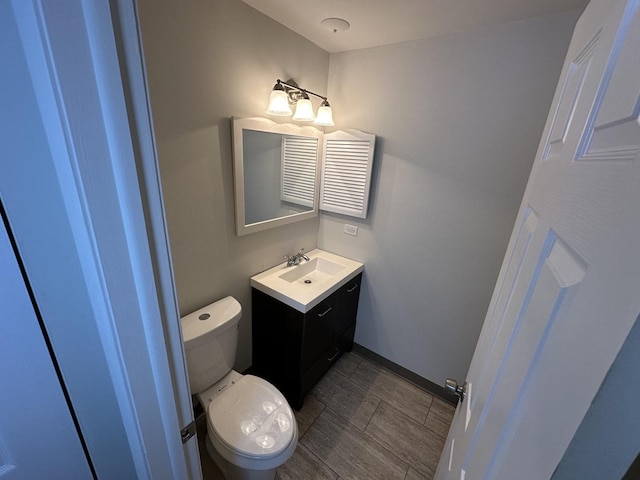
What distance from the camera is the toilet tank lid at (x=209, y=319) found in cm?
124

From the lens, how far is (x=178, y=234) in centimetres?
125

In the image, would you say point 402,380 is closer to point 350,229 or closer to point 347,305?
point 347,305

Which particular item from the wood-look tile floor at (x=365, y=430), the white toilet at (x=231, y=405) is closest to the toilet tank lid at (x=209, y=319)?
the white toilet at (x=231, y=405)

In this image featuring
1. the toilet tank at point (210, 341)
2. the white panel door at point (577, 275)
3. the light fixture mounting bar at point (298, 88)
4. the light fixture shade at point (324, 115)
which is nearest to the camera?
Result: the white panel door at point (577, 275)

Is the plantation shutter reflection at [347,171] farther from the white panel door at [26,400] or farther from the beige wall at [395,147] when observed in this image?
the white panel door at [26,400]

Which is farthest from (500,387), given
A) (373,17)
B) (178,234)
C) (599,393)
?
(373,17)

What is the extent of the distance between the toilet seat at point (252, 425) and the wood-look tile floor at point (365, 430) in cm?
43

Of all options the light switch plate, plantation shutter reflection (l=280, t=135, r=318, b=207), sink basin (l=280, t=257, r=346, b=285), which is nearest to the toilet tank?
sink basin (l=280, t=257, r=346, b=285)

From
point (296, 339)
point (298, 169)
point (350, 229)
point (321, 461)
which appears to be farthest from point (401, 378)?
point (298, 169)

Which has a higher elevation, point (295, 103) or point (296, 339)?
point (295, 103)

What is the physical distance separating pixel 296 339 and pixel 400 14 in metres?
1.84

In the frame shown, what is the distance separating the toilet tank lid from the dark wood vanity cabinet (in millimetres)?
259

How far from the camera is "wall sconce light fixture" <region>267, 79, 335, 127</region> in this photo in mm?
1384

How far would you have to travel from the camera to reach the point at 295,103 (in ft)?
5.32
